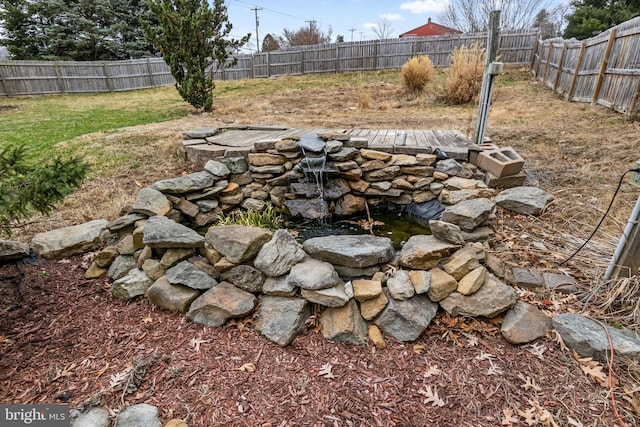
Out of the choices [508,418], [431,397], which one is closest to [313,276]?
[431,397]

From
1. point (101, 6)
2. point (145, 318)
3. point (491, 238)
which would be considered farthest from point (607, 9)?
point (101, 6)

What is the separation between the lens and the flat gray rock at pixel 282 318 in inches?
71.1

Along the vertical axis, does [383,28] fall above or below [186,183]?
above

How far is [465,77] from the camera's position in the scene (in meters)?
7.18

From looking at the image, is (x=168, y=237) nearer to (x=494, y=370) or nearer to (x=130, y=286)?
(x=130, y=286)

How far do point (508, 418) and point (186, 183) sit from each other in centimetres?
282

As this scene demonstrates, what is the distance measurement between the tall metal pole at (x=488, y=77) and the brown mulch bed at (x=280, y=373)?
2.34 meters

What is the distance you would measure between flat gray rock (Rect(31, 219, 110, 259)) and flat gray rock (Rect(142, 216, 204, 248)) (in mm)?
565

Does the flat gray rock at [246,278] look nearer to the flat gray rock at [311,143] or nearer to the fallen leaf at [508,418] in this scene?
the fallen leaf at [508,418]

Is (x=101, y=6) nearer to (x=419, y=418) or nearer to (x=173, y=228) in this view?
(x=173, y=228)

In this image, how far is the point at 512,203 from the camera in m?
2.78

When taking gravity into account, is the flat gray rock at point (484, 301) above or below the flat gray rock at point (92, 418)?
above

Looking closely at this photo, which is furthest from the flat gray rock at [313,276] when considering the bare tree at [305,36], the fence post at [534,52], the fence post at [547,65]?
the bare tree at [305,36]

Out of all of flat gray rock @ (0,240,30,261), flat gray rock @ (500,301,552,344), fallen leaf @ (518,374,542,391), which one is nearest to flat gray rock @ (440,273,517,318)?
flat gray rock @ (500,301,552,344)
